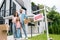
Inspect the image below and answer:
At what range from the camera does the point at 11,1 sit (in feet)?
86.4

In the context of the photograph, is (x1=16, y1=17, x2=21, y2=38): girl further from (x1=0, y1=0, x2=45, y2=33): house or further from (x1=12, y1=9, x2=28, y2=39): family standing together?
(x1=0, y1=0, x2=45, y2=33): house

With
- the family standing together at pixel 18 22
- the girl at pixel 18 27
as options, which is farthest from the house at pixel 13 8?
the girl at pixel 18 27

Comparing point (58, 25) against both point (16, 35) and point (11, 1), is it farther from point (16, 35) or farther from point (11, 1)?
point (16, 35)

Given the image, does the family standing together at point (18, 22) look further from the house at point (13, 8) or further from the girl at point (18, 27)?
the house at point (13, 8)

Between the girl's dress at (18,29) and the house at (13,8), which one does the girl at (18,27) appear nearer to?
the girl's dress at (18,29)

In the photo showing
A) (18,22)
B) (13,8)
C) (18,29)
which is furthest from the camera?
(13,8)

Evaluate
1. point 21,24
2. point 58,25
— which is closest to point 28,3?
point 58,25

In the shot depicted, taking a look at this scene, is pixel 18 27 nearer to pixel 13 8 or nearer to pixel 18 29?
pixel 18 29

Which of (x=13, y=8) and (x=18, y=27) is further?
(x=13, y=8)

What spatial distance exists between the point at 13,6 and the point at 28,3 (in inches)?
95.3

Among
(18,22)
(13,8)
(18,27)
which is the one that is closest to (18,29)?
(18,27)

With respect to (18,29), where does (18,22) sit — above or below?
above

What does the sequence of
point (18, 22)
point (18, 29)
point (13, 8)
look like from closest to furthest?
point (18, 22), point (18, 29), point (13, 8)

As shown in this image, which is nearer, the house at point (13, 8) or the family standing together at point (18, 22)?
the family standing together at point (18, 22)
